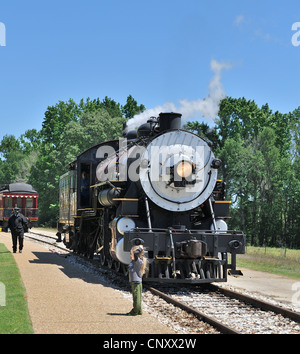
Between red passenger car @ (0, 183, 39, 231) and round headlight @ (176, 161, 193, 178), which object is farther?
red passenger car @ (0, 183, 39, 231)

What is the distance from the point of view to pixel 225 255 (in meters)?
11.6

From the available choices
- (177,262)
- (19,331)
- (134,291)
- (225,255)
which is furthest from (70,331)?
(225,255)

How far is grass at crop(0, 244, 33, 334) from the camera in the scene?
718 cm

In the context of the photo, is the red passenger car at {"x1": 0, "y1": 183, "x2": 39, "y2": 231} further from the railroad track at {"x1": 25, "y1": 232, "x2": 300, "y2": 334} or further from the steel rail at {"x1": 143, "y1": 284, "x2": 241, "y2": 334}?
the steel rail at {"x1": 143, "y1": 284, "x2": 241, "y2": 334}

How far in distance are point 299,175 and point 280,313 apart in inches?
1454

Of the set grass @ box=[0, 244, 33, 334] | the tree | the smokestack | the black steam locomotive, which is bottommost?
grass @ box=[0, 244, 33, 334]

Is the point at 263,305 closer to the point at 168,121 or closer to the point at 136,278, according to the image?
the point at 136,278

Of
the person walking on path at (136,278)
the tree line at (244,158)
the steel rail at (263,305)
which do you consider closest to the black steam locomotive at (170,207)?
the steel rail at (263,305)

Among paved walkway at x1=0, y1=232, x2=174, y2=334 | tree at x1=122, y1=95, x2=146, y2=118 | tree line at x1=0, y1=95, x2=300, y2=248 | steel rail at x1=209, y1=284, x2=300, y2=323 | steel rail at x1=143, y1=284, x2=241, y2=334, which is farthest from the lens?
tree at x1=122, y1=95, x2=146, y2=118

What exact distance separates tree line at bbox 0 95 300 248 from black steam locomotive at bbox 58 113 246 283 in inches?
1121

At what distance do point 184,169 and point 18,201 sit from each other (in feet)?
90.8

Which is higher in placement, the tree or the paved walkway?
the tree

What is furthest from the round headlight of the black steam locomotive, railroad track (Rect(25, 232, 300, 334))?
railroad track (Rect(25, 232, 300, 334))

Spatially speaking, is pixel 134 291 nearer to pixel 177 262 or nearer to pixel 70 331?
pixel 70 331
